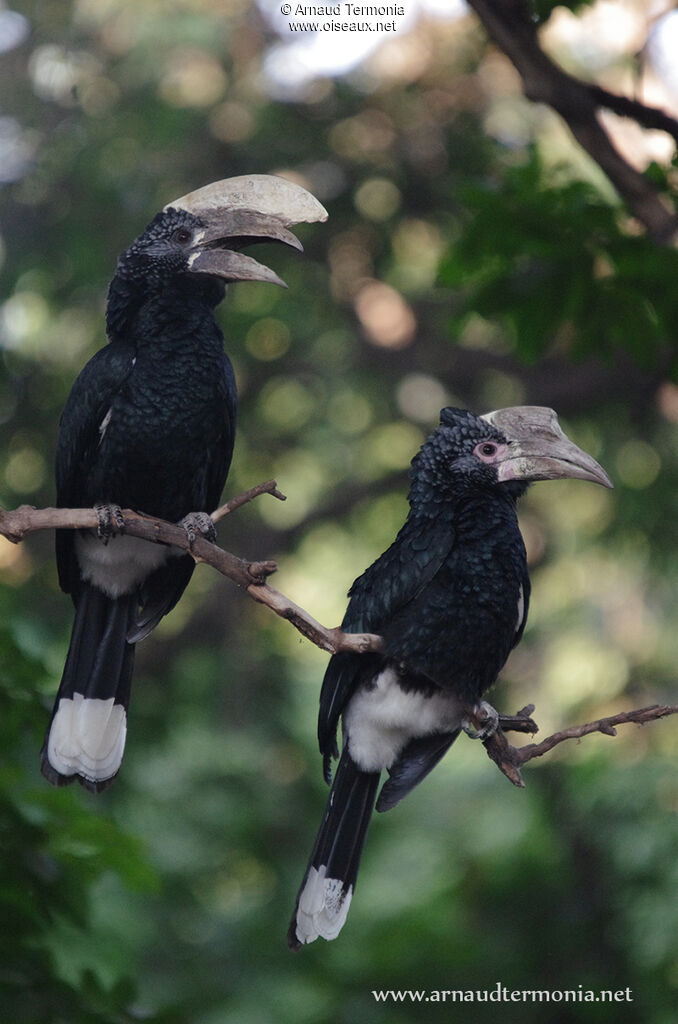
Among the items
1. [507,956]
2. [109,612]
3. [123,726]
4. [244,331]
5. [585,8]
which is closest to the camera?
[123,726]

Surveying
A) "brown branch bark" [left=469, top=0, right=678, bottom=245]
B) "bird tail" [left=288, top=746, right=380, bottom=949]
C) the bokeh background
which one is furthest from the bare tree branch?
the bokeh background

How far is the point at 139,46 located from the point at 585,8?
3210mm

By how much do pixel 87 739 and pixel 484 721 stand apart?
607mm

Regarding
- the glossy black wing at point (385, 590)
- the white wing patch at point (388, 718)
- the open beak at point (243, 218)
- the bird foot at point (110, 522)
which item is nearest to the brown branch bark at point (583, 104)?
the open beak at point (243, 218)

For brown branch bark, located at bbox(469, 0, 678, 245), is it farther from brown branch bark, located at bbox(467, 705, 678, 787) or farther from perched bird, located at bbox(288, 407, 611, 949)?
brown branch bark, located at bbox(467, 705, 678, 787)

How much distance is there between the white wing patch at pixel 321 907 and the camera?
1.69 meters

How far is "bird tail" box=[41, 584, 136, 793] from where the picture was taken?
1816 millimetres

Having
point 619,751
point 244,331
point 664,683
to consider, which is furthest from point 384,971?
point 244,331

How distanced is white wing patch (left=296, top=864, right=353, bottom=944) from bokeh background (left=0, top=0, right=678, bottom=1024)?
7.84 ft

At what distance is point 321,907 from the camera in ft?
5.61

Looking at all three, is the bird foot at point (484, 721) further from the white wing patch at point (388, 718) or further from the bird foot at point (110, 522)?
the bird foot at point (110, 522)

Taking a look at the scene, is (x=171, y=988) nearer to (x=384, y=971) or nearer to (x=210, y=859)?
(x=210, y=859)

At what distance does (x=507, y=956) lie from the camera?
506 cm

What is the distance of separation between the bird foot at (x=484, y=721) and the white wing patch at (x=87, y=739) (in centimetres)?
57
